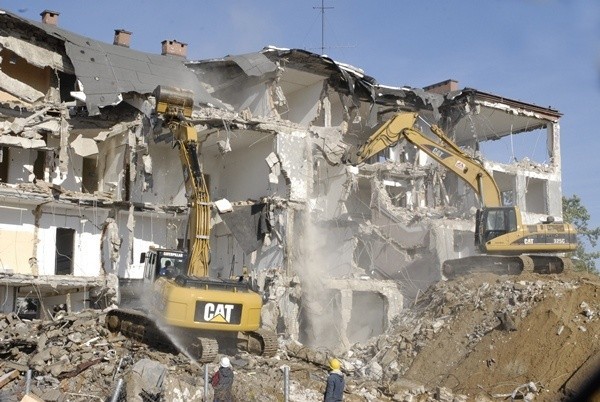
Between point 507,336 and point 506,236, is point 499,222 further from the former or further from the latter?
point 507,336

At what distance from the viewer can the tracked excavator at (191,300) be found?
1553cm

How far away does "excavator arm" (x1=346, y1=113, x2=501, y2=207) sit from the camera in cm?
2297

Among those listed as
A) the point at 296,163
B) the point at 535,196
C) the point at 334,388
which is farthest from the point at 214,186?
the point at 334,388

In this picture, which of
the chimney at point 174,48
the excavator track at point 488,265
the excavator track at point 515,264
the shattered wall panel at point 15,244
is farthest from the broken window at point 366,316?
the chimney at point 174,48

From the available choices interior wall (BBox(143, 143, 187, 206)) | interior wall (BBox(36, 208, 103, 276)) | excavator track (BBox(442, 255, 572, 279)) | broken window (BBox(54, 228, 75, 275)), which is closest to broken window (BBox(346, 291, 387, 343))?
excavator track (BBox(442, 255, 572, 279))

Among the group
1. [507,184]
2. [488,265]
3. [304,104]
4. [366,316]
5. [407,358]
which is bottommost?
[407,358]

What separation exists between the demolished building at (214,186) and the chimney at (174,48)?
0.07 m

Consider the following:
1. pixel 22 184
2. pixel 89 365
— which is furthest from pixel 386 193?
pixel 89 365

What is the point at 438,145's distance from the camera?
2388 centimetres

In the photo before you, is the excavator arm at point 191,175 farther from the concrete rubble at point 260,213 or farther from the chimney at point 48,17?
the chimney at point 48,17

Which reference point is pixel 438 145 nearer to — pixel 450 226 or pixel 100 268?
pixel 450 226

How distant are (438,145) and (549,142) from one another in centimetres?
1455

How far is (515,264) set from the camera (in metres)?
22.6

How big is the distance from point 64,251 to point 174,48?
9835 mm
